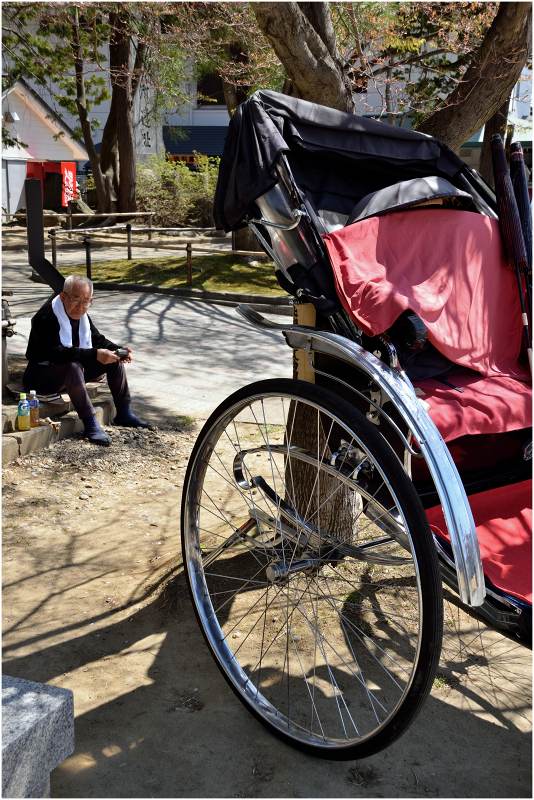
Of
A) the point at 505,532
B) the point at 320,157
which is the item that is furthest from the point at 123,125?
the point at 505,532

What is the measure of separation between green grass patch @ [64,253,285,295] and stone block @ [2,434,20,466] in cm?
775

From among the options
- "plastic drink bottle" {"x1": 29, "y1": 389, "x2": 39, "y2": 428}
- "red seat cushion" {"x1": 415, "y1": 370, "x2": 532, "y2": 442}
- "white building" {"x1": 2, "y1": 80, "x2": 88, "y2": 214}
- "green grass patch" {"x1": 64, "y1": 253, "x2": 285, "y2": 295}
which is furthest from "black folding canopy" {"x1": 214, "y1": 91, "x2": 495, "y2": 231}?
"white building" {"x1": 2, "y1": 80, "x2": 88, "y2": 214}

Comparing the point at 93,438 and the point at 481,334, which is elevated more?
the point at 481,334

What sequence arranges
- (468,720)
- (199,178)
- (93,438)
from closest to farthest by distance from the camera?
(468,720) → (93,438) → (199,178)

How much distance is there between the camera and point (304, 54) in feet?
13.0

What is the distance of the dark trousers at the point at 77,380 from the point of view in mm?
5676

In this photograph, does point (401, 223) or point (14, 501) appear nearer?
point (401, 223)

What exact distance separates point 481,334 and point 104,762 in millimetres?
1904

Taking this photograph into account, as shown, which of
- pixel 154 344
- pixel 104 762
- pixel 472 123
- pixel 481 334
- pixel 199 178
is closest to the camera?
pixel 104 762

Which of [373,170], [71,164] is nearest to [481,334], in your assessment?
[373,170]

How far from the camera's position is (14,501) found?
4.57 meters

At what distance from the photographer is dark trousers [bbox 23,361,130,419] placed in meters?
5.68

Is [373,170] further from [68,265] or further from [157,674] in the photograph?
[68,265]

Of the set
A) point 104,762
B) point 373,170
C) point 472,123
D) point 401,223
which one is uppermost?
point 472,123
